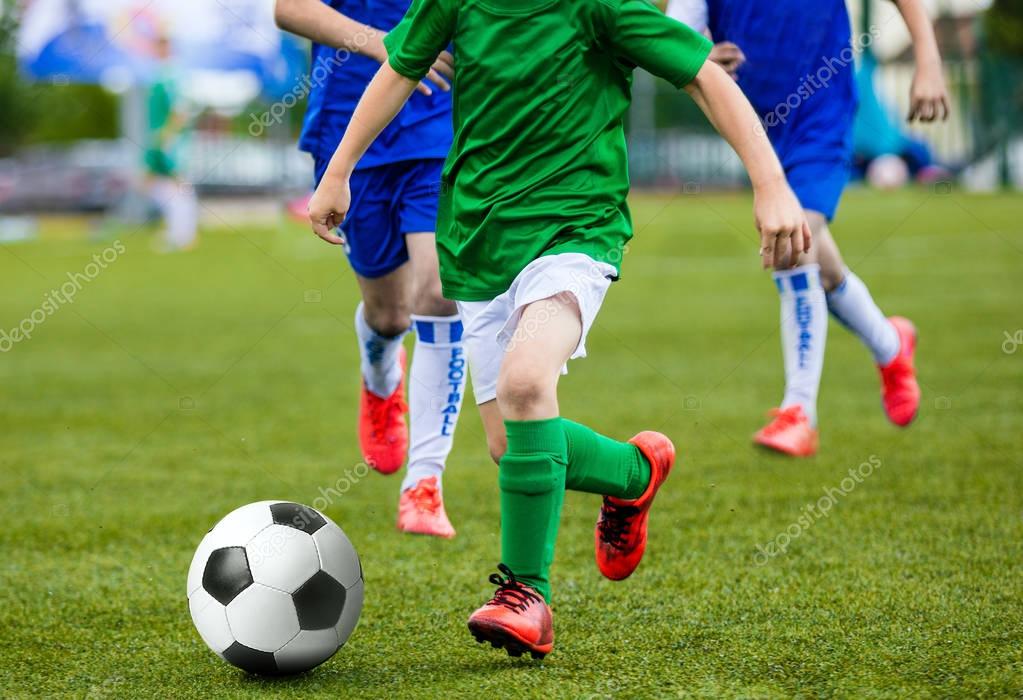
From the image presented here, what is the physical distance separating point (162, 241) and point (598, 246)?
20.1m

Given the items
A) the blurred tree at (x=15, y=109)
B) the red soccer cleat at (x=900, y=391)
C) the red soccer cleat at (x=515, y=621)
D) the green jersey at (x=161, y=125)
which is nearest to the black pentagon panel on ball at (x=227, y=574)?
the red soccer cleat at (x=515, y=621)

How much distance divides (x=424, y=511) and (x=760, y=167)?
5.92ft

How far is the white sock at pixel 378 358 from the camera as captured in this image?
464 centimetres

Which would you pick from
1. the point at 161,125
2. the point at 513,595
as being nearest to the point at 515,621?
the point at 513,595

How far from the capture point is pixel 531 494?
2779mm

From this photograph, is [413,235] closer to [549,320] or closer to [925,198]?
[549,320]

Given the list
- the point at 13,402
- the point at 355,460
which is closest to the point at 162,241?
the point at 13,402

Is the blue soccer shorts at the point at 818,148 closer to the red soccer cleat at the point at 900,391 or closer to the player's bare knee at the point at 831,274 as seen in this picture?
the player's bare knee at the point at 831,274

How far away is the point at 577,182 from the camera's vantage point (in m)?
2.96

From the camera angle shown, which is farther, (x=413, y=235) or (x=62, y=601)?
(x=413, y=235)

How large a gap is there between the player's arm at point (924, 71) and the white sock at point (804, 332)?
797 mm

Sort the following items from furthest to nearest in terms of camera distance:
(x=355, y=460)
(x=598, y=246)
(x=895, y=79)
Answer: (x=895, y=79) → (x=355, y=460) → (x=598, y=246)

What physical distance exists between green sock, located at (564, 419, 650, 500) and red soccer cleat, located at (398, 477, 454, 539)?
1.06m
